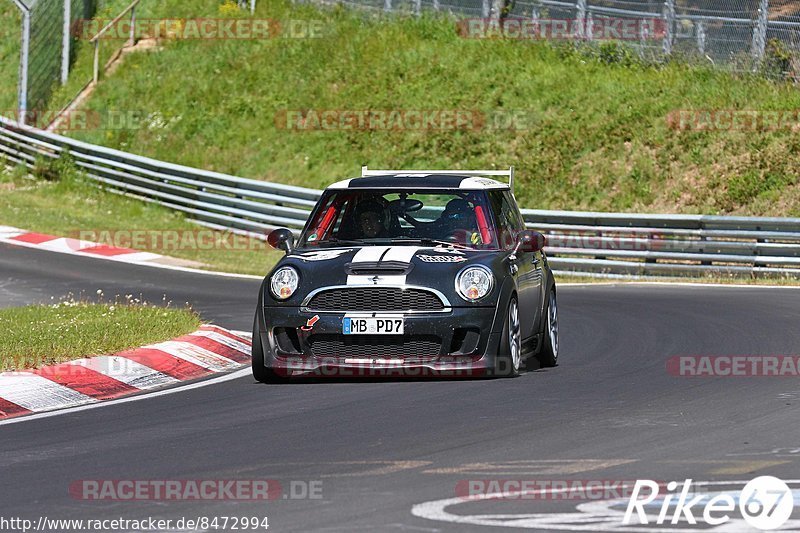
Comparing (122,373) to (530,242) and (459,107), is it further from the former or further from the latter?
(459,107)

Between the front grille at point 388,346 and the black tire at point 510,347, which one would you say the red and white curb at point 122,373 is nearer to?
the front grille at point 388,346

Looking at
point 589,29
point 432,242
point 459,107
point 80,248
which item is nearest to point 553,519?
point 432,242

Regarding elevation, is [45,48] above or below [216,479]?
above

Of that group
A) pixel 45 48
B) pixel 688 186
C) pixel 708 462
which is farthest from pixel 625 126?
pixel 708 462

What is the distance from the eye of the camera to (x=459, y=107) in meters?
31.3

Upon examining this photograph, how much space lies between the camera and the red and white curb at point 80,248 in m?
22.5

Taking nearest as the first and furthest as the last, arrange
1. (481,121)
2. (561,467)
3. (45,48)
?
(561,467) < (481,121) < (45,48)

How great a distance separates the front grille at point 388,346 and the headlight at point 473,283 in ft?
1.19

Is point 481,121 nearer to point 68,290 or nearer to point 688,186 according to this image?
point 688,186

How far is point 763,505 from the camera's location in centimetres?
594

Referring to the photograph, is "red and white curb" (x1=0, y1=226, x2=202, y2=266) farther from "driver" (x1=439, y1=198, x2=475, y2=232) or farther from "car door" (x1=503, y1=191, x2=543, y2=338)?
"driver" (x1=439, y1=198, x2=475, y2=232)

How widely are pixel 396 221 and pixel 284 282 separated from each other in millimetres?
1274

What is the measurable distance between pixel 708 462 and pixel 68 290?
41.0ft

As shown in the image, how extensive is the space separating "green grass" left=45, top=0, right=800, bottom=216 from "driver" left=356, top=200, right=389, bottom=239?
1488 cm
